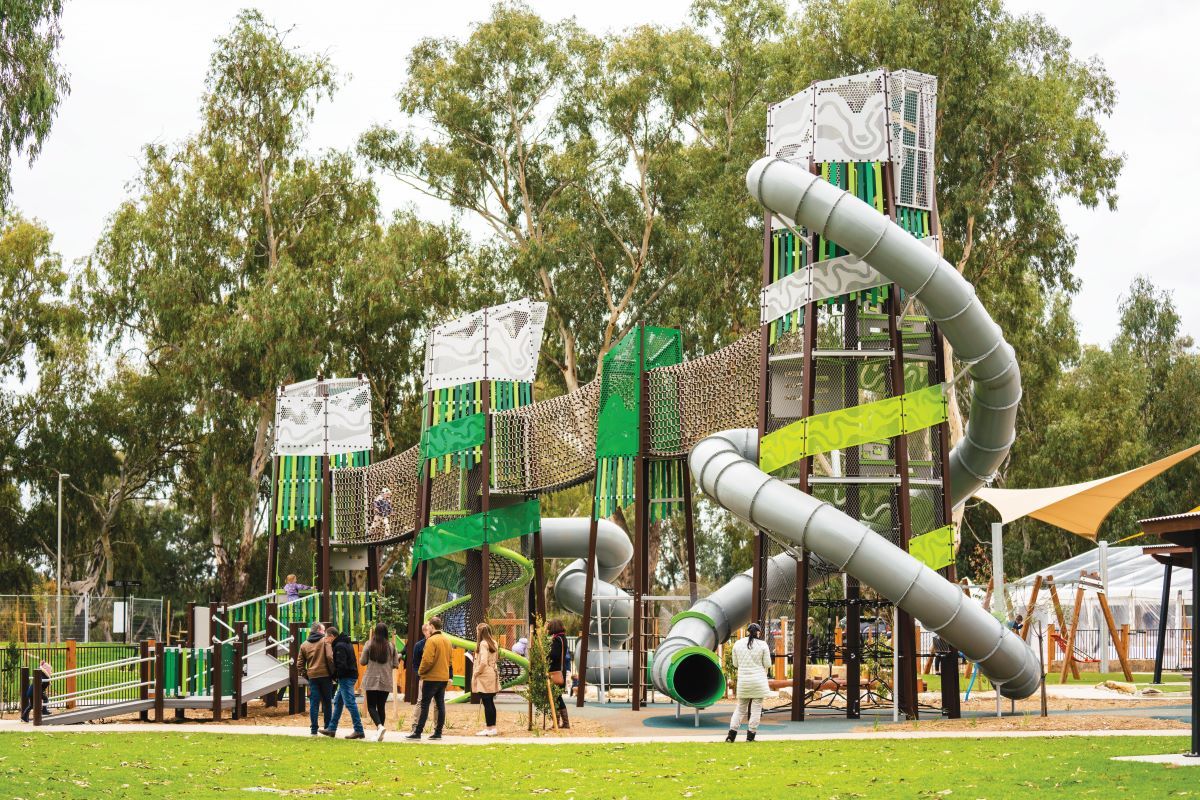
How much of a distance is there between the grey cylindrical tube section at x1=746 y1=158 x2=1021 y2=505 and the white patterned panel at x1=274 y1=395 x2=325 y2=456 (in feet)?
43.4

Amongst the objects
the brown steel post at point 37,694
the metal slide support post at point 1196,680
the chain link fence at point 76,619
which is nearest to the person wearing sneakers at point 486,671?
the brown steel post at point 37,694


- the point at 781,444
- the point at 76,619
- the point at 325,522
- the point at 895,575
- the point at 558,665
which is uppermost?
the point at 781,444

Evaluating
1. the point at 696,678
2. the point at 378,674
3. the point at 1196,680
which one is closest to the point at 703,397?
the point at 696,678

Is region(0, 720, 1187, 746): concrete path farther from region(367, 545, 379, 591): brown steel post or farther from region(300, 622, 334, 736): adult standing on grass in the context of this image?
region(367, 545, 379, 591): brown steel post

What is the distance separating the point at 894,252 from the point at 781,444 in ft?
10.8

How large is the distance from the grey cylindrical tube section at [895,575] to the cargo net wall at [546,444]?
6.81m

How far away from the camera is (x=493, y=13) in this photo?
48.4 metres

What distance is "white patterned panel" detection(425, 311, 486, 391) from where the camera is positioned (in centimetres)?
2553

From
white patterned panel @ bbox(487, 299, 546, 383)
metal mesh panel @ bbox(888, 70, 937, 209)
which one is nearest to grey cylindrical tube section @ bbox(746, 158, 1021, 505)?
metal mesh panel @ bbox(888, 70, 937, 209)

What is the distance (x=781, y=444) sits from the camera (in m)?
21.7

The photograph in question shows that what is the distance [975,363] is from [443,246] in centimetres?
2855

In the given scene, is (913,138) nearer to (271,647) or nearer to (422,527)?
(422,527)

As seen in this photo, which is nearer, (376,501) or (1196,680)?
(1196,680)

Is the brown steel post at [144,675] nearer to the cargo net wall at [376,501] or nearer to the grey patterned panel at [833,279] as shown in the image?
the grey patterned panel at [833,279]
